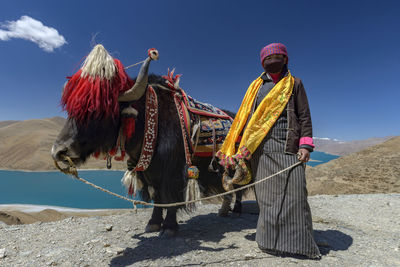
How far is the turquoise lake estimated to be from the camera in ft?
86.6

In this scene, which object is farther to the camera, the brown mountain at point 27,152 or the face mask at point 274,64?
the brown mountain at point 27,152

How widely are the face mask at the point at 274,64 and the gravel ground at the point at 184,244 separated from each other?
1.87 metres

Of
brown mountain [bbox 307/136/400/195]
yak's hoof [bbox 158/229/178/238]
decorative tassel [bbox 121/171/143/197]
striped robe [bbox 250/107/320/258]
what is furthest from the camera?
brown mountain [bbox 307/136/400/195]

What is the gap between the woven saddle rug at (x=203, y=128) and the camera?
9.09 feet

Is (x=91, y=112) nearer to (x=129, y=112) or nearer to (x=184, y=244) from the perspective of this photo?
(x=129, y=112)

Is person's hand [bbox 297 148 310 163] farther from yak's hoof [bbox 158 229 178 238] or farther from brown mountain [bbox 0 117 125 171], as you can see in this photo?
brown mountain [bbox 0 117 125 171]

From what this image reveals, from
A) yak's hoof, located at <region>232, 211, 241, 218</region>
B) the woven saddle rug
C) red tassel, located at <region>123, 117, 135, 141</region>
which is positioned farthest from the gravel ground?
red tassel, located at <region>123, 117, 135, 141</region>

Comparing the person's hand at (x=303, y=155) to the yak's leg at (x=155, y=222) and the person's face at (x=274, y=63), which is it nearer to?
the person's face at (x=274, y=63)

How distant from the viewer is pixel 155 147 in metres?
2.45

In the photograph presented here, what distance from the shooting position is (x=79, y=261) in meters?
2.02

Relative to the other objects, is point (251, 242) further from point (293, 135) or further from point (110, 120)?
point (110, 120)

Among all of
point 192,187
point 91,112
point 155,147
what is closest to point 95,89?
point 91,112

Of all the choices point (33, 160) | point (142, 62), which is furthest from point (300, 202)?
point (33, 160)

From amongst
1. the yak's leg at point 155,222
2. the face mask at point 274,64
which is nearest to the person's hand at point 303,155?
the face mask at point 274,64
